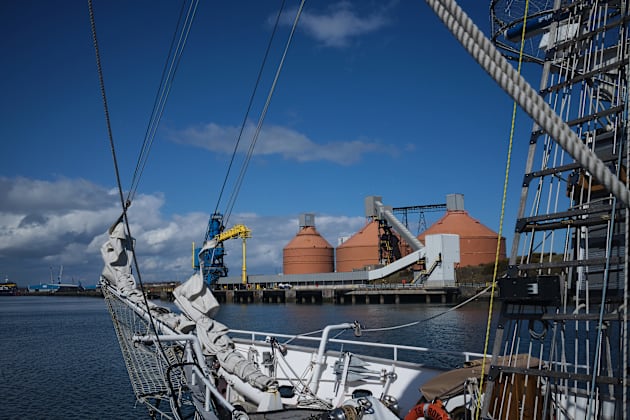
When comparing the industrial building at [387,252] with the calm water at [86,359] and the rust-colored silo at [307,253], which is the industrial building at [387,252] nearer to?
the rust-colored silo at [307,253]

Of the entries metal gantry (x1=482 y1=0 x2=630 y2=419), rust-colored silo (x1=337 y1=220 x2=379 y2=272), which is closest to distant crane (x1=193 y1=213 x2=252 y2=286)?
rust-colored silo (x1=337 y1=220 x2=379 y2=272)

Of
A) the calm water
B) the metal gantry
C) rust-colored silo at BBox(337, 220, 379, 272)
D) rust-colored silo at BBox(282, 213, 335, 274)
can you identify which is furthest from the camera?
rust-colored silo at BBox(282, 213, 335, 274)

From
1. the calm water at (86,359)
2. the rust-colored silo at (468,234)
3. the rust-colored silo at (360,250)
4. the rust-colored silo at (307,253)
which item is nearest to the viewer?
the calm water at (86,359)

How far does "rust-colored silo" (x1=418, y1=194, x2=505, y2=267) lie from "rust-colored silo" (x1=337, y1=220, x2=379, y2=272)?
8355 millimetres

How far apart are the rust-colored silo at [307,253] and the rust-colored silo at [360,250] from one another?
12.4 feet

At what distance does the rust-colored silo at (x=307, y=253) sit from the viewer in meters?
87.4

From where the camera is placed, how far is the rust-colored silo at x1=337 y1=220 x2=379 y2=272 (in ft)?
264

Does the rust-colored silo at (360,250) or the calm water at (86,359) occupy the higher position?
the rust-colored silo at (360,250)

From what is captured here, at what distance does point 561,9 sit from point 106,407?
16835 millimetres

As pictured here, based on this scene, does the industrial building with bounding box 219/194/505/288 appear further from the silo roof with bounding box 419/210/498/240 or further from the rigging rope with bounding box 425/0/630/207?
the rigging rope with bounding box 425/0/630/207

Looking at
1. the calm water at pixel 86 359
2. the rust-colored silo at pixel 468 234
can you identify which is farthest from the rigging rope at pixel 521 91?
the rust-colored silo at pixel 468 234

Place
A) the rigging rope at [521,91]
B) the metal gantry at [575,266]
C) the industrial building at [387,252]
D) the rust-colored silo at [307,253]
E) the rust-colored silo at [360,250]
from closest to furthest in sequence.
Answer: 1. the rigging rope at [521,91]
2. the metal gantry at [575,266]
3. the industrial building at [387,252]
4. the rust-colored silo at [360,250]
5. the rust-colored silo at [307,253]

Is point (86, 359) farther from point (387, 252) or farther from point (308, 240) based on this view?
point (308, 240)

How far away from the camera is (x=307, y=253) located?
287 feet
